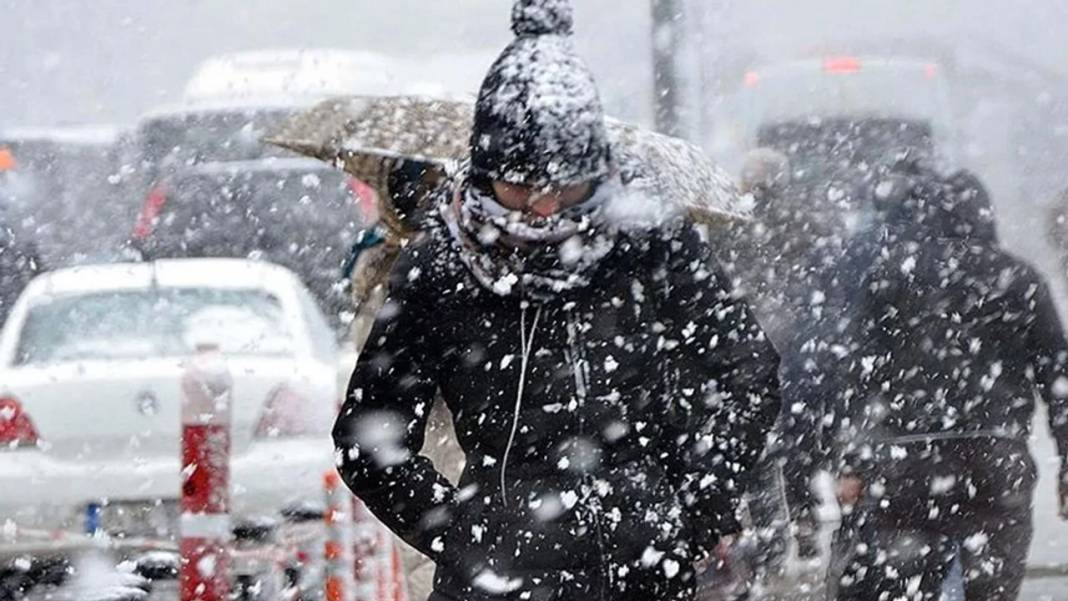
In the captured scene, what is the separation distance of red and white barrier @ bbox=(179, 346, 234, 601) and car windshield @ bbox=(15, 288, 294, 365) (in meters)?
2.64

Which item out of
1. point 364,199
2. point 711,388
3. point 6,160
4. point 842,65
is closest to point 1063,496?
point 711,388

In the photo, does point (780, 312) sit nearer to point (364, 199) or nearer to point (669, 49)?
point (669, 49)

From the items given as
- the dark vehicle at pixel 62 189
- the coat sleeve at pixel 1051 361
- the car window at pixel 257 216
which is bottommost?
the dark vehicle at pixel 62 189

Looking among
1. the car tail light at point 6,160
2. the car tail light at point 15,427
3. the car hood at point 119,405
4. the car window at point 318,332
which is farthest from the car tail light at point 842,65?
the car tail light at point 15,427

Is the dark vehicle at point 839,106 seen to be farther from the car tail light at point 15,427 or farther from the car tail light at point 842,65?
the car tail light at point 15,427

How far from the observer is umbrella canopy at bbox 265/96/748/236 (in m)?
6.14

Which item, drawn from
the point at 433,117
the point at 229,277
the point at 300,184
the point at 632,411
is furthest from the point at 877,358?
the point at 300,184

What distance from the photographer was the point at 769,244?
841cm

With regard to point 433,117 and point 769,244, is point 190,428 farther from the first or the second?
point 769,244

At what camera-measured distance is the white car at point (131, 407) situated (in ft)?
29.5

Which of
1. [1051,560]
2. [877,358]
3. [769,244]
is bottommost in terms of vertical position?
[1051,560]

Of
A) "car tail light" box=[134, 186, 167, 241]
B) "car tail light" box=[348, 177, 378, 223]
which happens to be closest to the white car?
"car tail light" box=[348, 177, 378, 223]

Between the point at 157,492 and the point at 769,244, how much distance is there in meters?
2.65

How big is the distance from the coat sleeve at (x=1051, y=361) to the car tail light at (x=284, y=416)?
4152 mm
